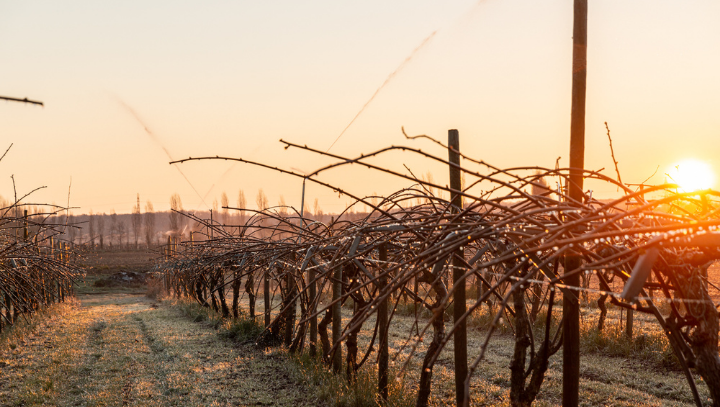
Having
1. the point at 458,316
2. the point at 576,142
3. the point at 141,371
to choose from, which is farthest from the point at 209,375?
the point at 576,142

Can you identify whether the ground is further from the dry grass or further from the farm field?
the dry grass

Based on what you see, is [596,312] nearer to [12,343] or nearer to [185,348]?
[185,348]

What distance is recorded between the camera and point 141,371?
8.59 m

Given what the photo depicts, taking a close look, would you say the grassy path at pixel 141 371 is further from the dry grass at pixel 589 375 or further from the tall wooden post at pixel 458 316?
the tall wooden post at pixel 458 316

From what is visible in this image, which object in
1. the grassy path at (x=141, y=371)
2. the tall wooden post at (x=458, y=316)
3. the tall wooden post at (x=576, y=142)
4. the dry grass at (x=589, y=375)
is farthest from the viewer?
the grassy path at (x=141, y=371)

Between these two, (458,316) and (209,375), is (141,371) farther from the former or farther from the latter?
(458,316)

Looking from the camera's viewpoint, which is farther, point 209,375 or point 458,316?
point 209,375

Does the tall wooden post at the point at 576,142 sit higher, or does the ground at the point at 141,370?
the tall wooden post at the point at 576,142

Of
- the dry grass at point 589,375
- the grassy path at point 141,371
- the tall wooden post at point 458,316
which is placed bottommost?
the grassy path at point 141,371

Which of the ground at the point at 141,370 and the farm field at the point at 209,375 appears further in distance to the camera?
Result: the ground at the point at 141,370

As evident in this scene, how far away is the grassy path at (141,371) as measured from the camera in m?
6.89

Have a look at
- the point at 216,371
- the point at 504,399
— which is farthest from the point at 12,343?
the point at 504,399

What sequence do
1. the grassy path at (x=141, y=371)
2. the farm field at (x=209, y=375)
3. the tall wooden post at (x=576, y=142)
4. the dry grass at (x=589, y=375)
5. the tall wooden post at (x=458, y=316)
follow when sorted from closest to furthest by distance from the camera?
the tall wooden post at (x=576, y=142) → the tall wooden post at (x=458, y=316) → the dry grass at (x=589, y=375) → the farm field at (x=209, y=375) → the grassy path at (x=141, y=371)

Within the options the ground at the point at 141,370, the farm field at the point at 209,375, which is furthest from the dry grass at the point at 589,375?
the ground at the point at 141,370
